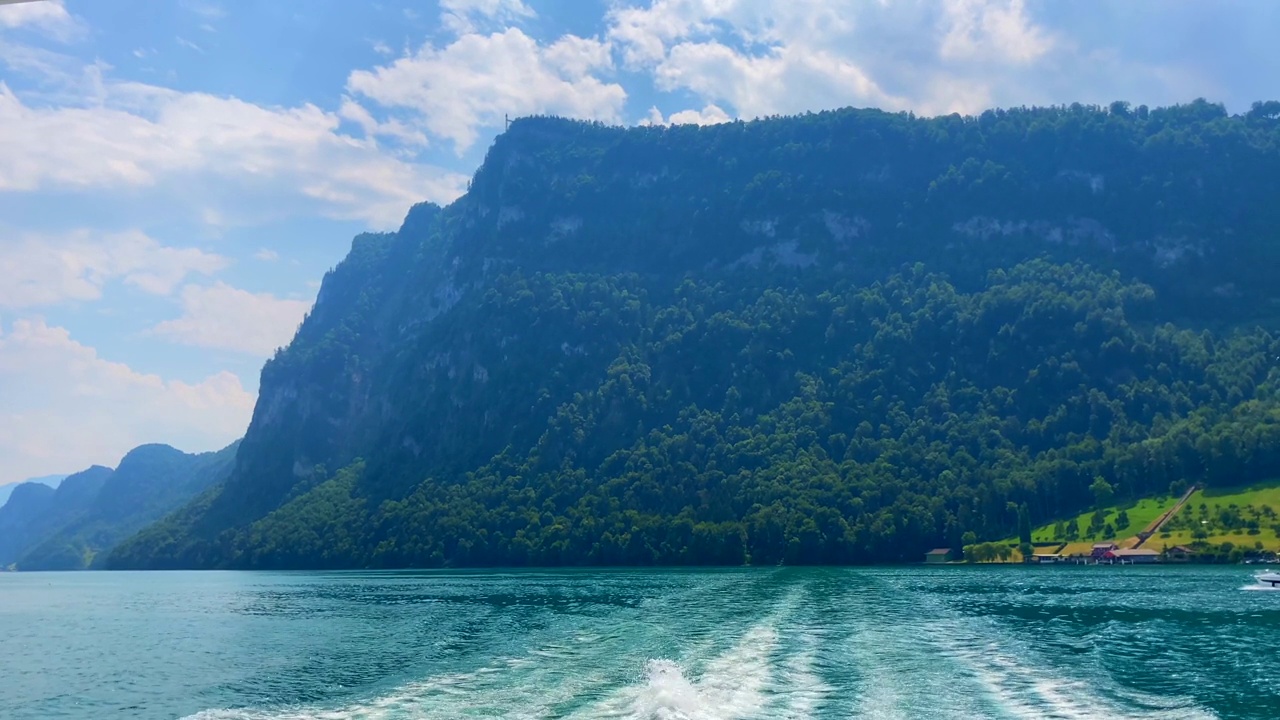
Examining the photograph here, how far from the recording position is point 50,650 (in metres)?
78.8

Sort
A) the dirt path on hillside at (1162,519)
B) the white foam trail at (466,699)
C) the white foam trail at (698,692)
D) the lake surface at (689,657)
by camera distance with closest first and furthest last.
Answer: the white foam trail at (698,692) < the white foam trail at (466,699) < the lake surface at (689,657) < the dirt path on hillside at (1162,519)

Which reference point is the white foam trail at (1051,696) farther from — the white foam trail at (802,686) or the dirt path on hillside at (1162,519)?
the dirt path on hillside at (1162,519)

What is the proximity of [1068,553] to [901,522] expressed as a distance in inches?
1237

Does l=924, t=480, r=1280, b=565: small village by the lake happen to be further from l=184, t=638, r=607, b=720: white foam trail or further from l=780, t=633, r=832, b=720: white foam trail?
l=184, t=638, r=607, b=720: white foam trail

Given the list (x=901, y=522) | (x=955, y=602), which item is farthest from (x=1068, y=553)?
(x=955, y=602)

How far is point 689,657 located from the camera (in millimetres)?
58344

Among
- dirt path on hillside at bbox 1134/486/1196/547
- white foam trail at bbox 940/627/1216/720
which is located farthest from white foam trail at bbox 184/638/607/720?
dirt path on hillside at bbox 1134/486/1196/547

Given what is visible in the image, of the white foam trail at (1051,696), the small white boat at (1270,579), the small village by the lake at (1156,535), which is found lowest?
the white foam trail at (1051,696)

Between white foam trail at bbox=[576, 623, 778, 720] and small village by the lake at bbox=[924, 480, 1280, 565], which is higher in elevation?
small village by the lake at bbox=[924, 480, 1280, 565]

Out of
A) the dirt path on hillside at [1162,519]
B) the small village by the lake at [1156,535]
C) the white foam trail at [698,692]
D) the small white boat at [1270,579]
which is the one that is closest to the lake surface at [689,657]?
the white foam trail at [698,692]

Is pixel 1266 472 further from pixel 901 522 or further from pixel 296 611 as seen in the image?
pixel 296 611

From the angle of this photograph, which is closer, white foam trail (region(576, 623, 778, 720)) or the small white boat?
white foam trail (region(576, 623, 778, 720))

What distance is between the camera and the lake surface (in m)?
45.8

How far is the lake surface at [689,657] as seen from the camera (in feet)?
150
